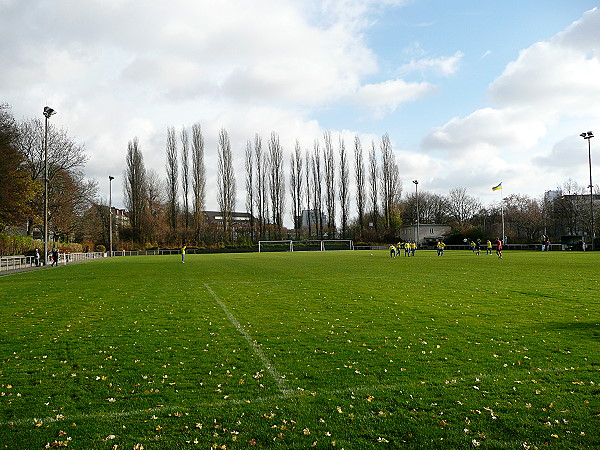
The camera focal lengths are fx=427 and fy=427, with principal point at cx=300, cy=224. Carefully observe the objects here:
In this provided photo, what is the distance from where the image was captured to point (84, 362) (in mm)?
6723

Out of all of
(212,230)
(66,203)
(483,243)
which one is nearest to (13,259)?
(66,203)

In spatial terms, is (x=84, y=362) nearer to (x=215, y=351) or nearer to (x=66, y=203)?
(x=215, y=351)

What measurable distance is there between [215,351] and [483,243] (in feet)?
226

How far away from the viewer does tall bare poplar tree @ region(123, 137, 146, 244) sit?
78.8 m

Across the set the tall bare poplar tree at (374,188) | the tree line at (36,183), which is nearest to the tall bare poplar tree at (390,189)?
the tall bare poplar tree at (374,188)

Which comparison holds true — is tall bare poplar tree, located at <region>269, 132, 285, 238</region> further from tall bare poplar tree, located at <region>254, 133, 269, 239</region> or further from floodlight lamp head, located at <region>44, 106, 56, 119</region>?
floodlight lamp head, located at <region>44, 106, 56, 119</region>

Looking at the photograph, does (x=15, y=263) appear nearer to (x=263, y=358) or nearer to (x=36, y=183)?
(x=36, y=183)

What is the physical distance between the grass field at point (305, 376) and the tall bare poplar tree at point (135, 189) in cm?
7064

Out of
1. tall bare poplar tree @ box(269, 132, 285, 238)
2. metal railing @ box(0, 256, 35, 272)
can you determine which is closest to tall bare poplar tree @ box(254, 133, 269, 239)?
tall bare poplar tree @ box(269, 132, 285, 238)

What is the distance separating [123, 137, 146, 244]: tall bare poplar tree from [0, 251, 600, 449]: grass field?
7064cm

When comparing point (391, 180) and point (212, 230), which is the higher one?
point (391, 180)

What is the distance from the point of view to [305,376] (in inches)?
231

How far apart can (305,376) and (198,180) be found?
80.7m

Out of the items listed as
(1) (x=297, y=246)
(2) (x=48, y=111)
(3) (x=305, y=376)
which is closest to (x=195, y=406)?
(3) (x=305, y=376)
